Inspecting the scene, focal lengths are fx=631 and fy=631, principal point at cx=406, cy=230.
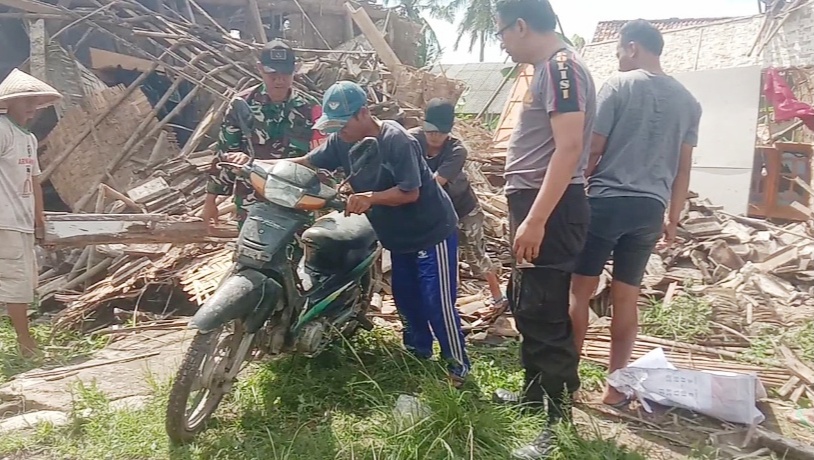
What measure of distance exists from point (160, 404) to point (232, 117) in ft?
6.20

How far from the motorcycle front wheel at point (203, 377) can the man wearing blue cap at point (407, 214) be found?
2.84 feet

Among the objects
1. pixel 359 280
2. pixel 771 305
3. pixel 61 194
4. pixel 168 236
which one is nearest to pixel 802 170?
pixel 771 305

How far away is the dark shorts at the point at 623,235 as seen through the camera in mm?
3355

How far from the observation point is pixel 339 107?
10.2ft

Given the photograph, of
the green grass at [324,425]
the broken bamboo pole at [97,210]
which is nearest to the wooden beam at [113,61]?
the broken bamboo pole at [97,210]

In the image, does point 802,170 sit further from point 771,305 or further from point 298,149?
point 298,149

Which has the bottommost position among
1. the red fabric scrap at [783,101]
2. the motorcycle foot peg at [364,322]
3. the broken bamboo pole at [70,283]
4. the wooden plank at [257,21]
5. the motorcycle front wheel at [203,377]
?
the broken bamboo pole at [70,283]

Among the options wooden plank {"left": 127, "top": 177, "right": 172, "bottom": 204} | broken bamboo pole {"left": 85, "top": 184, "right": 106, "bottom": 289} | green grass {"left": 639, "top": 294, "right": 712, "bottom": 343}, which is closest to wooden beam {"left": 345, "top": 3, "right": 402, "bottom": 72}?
wooden plank {"left": 127, "top": 177, "right": 172, "bottom": 204}

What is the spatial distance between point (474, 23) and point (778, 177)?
96.0 feet

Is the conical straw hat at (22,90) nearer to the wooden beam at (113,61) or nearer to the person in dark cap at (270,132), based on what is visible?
the person in dark cap at (270,132)

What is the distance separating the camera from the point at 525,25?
2.70m

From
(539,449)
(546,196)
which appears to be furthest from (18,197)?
(539,449)

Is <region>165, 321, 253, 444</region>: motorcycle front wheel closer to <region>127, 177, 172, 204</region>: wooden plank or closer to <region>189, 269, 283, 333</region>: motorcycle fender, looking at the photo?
<region>189, 269, 283, 333</region>: motorcycle fender

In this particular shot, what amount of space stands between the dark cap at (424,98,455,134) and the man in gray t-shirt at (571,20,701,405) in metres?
1.42
